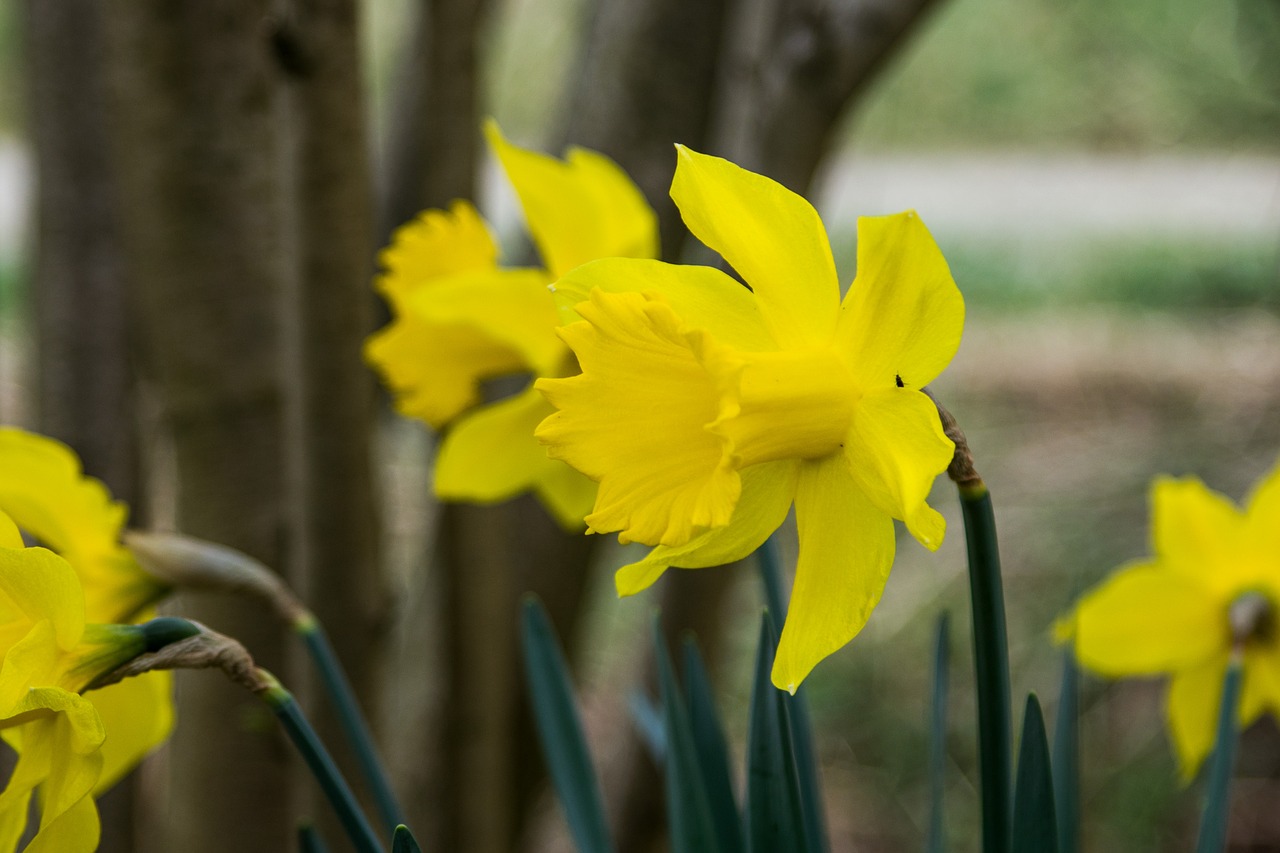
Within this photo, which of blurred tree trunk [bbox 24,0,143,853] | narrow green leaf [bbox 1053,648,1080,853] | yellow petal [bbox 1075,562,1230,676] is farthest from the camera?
blurred tree trunk [bbox 24,0,143,853]

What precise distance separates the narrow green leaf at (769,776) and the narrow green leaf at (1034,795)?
0.08 meters

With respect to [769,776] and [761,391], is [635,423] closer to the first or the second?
[761,391]

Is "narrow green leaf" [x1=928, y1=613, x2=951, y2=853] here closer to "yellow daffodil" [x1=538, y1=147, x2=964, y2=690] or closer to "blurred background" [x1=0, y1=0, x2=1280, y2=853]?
"yellow daffodil" [x1=538, y1=147, x2=964, y2=690]

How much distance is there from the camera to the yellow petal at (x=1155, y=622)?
0.66m

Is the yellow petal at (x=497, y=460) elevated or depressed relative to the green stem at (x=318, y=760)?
elevated

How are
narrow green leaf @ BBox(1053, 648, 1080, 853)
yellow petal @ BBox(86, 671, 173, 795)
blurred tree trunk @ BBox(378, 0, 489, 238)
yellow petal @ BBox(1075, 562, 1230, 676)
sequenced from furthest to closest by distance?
blurred tree trunk @ BBox(378, 0, 489, 238) < yellow petal @ BBox(1075, 562, 1230, 676) < narrow green leaf @ BBox(1053, 648, 1080, 853) < yellow petal @ BBox(86, 671, 173, 795)

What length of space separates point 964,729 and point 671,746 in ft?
4.43

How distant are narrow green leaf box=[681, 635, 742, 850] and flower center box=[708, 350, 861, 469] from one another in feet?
0.60

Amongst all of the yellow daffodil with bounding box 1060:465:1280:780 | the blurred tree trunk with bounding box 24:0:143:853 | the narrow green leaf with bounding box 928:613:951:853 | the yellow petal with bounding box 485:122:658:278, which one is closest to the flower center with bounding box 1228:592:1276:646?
the yellow daffodil with bounding box 1060:465:1280:780

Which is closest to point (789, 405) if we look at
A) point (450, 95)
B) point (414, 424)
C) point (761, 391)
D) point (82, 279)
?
point (761, 391)

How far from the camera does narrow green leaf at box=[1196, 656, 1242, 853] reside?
19.3 inches

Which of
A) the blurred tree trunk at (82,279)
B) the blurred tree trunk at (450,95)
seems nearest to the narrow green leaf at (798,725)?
the blurred tree trunk at (450,95)

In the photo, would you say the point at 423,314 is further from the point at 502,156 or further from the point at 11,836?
the point at 11,836

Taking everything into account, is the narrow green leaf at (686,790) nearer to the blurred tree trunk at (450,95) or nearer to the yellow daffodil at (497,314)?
the yellow daffodil at (497,314)
